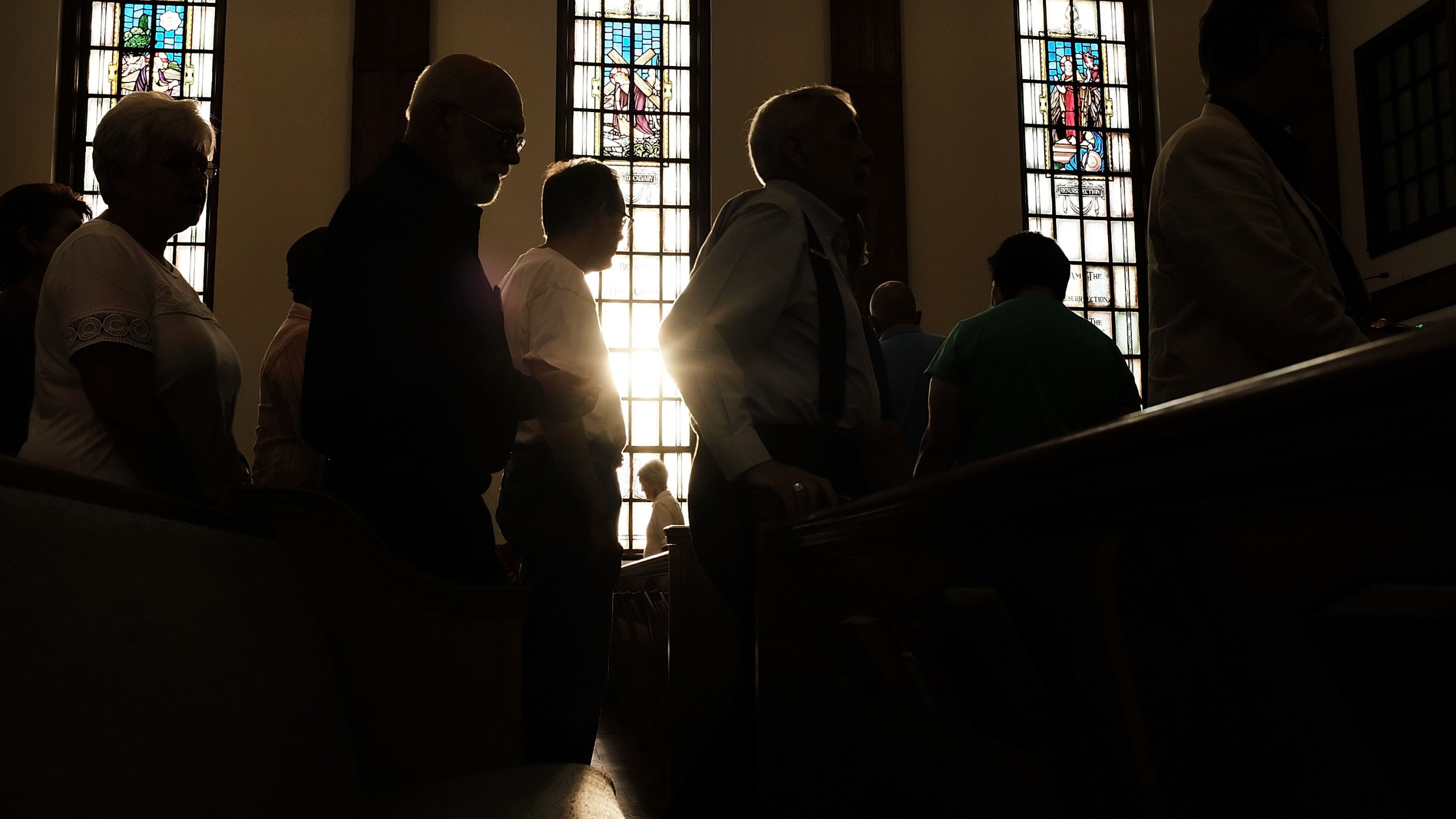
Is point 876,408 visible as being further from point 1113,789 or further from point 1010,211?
point 1010,211

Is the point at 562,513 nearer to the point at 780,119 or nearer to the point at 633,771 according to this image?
the point at 780,119

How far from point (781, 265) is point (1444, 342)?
4.72 feet

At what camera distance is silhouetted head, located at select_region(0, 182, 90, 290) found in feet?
7.98

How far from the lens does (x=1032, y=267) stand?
9.14 feet

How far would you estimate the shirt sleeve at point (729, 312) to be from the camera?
1.68m

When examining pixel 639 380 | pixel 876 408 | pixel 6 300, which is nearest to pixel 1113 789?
pixel 876 408

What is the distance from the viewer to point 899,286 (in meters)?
3.67

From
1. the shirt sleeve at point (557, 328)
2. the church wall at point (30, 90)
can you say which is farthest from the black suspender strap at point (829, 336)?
the church wall at point (30, 90)

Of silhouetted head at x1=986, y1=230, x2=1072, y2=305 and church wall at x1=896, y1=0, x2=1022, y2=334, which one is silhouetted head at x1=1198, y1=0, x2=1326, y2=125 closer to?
silhouetted head at x1=986, y1=230, x2=1072, y2=305

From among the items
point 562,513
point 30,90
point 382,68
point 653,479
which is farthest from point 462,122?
point 30,90

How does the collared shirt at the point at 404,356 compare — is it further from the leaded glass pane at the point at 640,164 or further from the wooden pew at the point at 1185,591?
the leaded glass pane at the point at 640,164

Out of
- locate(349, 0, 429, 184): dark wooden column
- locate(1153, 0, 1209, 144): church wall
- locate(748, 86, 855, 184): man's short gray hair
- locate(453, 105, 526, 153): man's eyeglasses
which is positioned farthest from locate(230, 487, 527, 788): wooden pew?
locate(1153, 0, 1209, 144): church wall

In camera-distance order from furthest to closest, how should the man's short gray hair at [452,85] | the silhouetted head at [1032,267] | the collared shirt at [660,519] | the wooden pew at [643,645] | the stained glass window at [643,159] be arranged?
the stained glass window at [643,159] → the collared shirt at [660,519] → the wooden pew at [643,645] → the silhouetted head at [1032,267] → the man's short gray hair at [452,85]

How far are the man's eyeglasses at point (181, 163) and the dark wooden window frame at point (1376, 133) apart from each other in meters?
9.54
